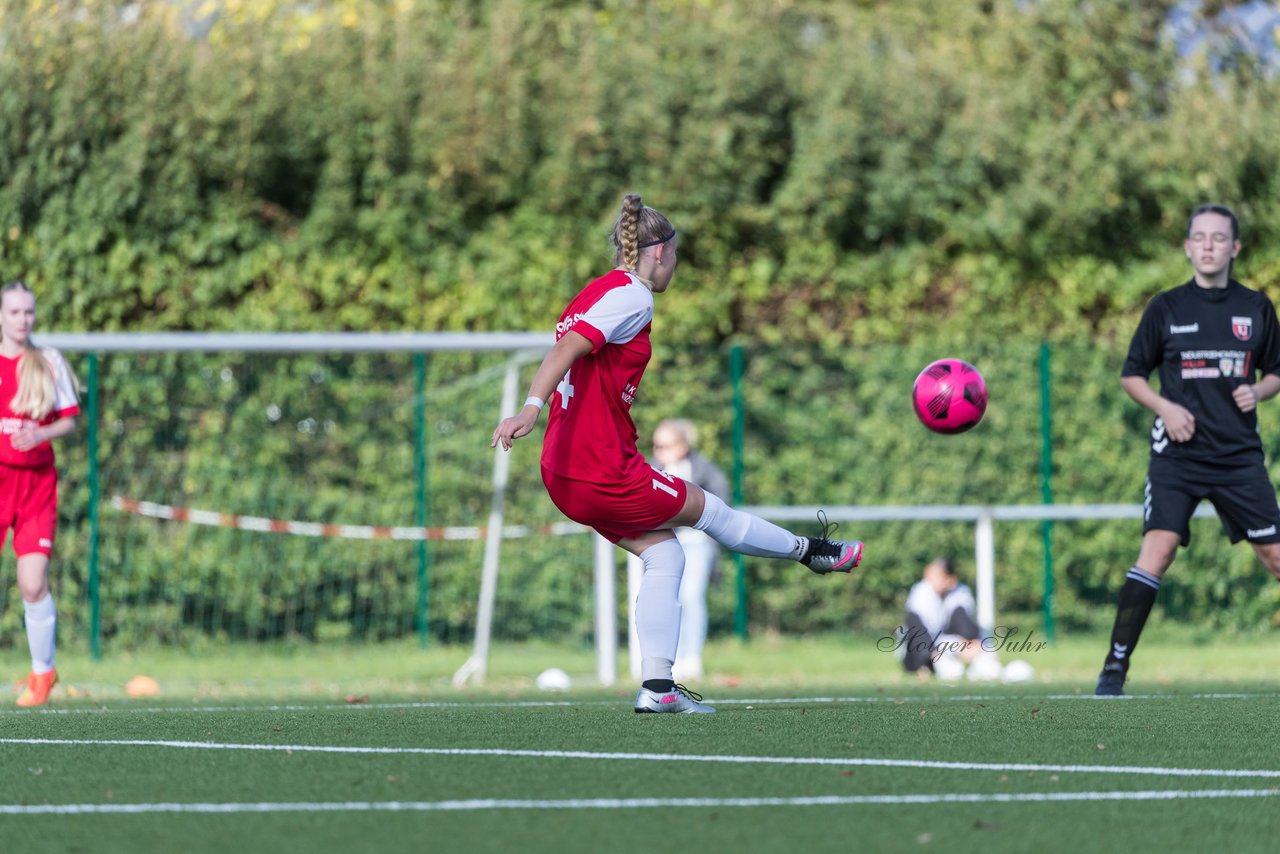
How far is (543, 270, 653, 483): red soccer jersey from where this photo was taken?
20.2 ft

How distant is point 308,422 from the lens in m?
13.1

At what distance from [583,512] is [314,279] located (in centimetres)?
766

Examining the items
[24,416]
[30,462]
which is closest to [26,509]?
[30,462]

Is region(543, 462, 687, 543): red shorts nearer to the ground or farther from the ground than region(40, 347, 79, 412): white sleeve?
nearer to the ground

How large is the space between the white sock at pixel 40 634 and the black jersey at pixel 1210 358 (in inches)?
208

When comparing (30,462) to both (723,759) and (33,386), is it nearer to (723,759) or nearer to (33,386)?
(33,386)

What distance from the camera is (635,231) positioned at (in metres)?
6.38

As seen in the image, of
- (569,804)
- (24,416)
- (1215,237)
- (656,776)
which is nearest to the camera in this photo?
(569,804)

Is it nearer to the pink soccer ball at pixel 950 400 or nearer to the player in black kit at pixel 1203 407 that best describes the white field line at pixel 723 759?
the player in black kit at pixel 1203 407

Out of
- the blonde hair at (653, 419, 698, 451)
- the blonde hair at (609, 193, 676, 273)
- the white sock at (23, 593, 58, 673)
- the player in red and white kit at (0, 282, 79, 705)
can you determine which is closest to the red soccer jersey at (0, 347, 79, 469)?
the player in red and white kit at (0, 282, 79, 705)

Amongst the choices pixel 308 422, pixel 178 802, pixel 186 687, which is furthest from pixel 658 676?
pixel 308 422

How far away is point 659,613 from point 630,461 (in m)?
0.57

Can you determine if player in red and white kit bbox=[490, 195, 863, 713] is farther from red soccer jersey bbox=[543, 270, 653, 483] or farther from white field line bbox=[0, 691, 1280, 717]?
white field line bbox=[0, 691, 1280, 717]

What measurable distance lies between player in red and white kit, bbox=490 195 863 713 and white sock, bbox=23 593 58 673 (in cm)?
347
